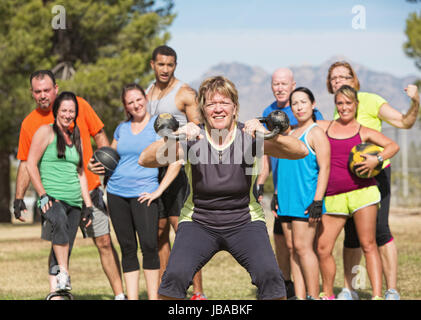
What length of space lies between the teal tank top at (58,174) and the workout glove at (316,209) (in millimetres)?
2345

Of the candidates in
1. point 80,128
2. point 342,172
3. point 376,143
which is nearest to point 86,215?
point 80,128

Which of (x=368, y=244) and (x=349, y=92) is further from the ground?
(x=349, y=92)

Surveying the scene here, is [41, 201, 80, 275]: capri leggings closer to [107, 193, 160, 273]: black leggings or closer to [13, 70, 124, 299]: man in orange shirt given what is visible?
[13, 70, 124, 299]: man in orange shirt

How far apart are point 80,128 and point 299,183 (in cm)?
235

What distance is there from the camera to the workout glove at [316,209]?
5.86m

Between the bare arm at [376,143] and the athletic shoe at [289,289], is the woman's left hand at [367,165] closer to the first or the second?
the bare arm at [376,143]

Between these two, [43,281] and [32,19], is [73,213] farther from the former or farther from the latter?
[32,19]

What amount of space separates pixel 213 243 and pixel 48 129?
8.29 feet

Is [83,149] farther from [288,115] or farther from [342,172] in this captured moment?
[342,172]

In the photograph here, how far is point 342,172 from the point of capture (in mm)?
6168

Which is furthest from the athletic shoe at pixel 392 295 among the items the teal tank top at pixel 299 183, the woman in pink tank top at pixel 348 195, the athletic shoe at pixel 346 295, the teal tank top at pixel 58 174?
the teal tank top at pixel 58 174

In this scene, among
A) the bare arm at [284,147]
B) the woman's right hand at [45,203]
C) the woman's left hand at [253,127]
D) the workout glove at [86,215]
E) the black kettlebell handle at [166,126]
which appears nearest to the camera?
the black kettlebell handle at [166,126]
